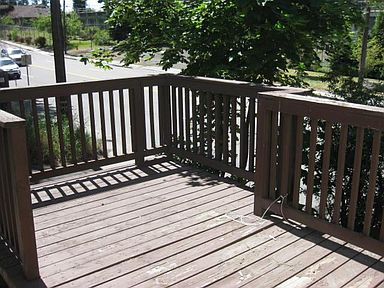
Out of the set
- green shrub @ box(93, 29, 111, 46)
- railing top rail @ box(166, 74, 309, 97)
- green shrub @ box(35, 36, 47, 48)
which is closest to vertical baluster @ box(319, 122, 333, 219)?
railing top rail @ box(166, 74, 309, 97)

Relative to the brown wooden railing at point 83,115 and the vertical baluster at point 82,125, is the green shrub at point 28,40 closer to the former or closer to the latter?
the brown wooden railing at point 83,115

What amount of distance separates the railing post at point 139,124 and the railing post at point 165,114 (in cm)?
26

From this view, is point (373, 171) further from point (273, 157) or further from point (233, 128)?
point (233, 128)

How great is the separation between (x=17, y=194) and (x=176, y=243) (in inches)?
45.9

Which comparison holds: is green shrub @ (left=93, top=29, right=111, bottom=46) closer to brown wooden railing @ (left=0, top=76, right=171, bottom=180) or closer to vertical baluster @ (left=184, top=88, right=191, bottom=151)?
brown wooden railing @ (left=0, top=76, right=171, bottom=180)

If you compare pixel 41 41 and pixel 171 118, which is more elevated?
pixel 171 118

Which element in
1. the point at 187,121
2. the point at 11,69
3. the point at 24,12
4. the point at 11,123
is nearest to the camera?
the point at 11,123

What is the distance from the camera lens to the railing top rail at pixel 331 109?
265 centimetres

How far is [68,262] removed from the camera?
2898mm

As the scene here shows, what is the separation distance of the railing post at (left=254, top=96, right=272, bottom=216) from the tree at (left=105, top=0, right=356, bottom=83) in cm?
112

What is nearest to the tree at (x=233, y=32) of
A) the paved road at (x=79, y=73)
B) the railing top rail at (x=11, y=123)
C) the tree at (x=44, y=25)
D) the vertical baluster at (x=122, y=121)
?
the vertical baluster at (x=122, y=121)

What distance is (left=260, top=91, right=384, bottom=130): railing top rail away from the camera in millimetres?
2646

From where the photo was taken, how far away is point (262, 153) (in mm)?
3410

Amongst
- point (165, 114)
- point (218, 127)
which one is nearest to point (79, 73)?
point (165, 114)
